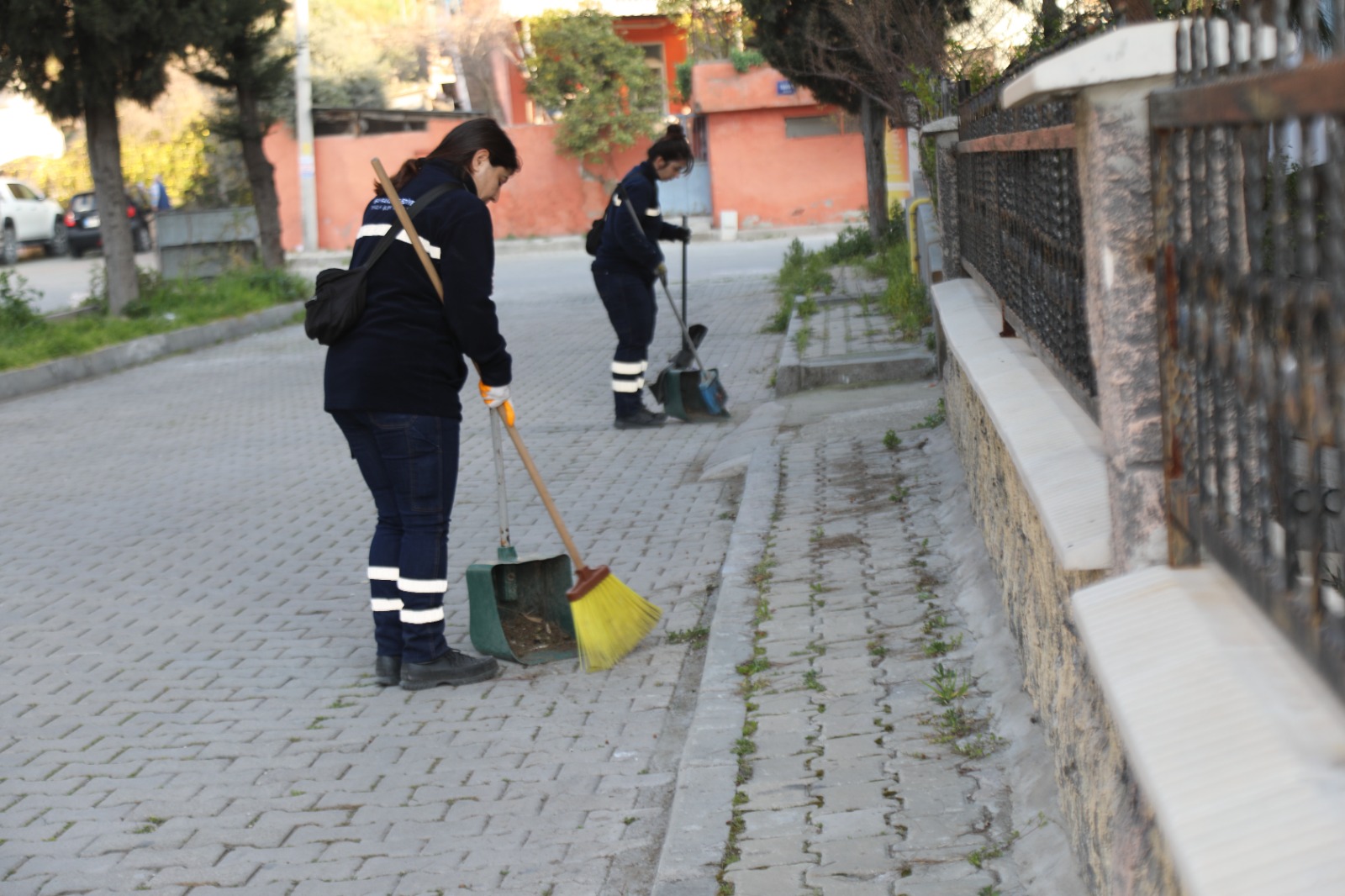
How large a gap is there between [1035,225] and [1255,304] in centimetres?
273

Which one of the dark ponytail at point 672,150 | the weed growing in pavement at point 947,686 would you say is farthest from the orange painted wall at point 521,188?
the weed growing in pavement at point 947,686

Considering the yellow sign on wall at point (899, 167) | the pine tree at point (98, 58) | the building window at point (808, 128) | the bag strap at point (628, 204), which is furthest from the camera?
the building window at point (808, 128)

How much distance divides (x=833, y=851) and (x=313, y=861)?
1.38 meters

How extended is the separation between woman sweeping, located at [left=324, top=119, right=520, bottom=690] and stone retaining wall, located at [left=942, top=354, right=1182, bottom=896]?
1.79 meters

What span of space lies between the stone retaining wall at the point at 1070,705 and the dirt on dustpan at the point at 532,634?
5.22ft

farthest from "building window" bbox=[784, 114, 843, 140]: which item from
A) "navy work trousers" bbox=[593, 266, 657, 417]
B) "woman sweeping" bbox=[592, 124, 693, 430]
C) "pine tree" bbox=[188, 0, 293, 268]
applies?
"navy work trousers" bbox=[593, 266, 657, 417]

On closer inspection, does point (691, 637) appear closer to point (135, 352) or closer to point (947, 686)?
point (947, 686)

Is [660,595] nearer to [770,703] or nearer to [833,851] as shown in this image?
[770,703]

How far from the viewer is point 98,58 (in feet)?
53.7

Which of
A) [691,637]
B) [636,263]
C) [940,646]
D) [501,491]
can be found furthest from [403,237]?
[636,263]

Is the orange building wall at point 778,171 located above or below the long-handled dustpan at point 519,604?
above

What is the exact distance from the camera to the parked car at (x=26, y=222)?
33.9m

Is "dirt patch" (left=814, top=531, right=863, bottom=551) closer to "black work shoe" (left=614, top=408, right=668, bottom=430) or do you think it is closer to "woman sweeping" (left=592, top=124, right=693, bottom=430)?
"woman sweeping" (left=592, top=124, right=693, bottom=430)

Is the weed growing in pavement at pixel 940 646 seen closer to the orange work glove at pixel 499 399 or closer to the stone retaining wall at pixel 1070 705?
the stone retaining wall at pixel 1070 705
